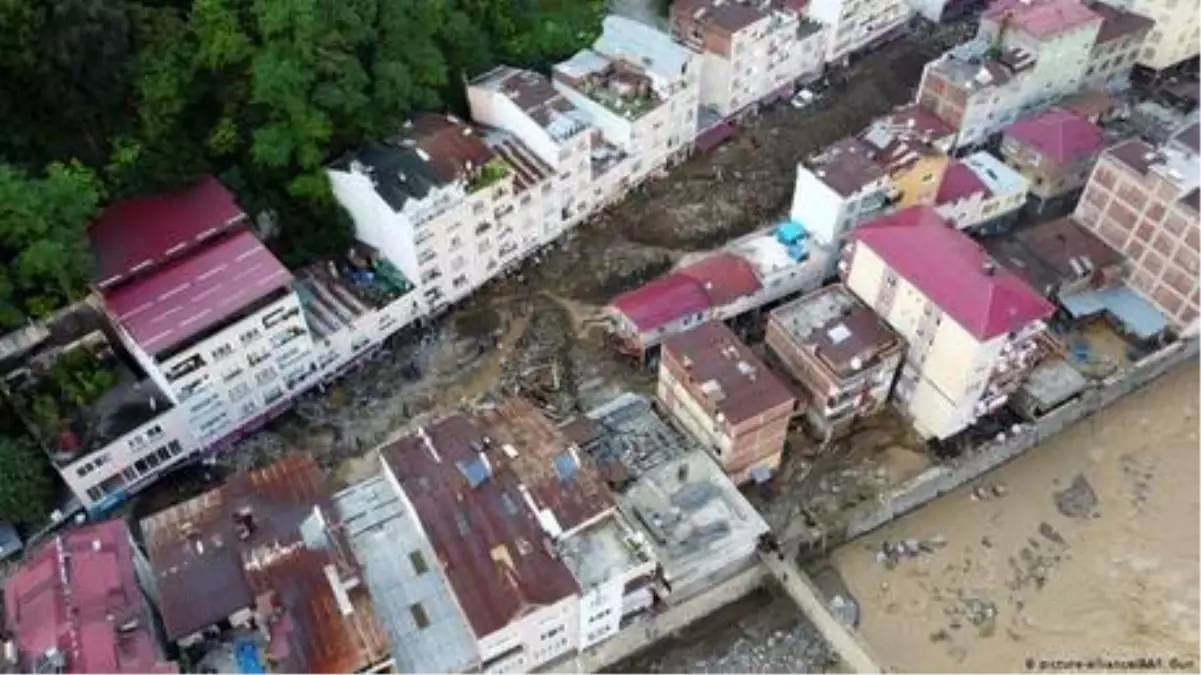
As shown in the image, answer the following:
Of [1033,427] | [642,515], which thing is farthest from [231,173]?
[1033,427]

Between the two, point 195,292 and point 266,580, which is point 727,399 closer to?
point 266,580

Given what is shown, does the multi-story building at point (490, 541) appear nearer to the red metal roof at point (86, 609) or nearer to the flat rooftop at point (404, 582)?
the flat rooftop at point (404, 582)

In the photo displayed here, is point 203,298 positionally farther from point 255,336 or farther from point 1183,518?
point 1183,518

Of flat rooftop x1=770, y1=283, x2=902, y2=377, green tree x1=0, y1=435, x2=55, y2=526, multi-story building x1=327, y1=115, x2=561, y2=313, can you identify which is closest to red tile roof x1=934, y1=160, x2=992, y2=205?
flat rooftop x1=770, y1=283, x2=902, y2=377

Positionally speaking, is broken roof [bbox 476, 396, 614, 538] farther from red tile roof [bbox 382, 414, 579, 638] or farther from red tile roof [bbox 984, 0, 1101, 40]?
red tile roof [bbox 984, 0, 1101, 40]

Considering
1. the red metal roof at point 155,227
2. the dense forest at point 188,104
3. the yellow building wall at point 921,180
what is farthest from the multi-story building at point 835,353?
the red metal roof at point 155,227
